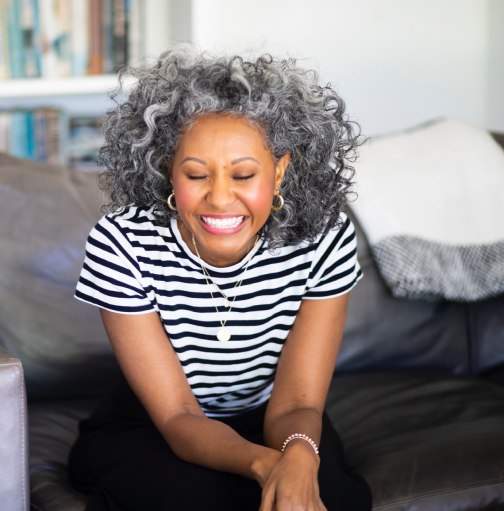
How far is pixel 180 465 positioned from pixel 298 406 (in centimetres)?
24

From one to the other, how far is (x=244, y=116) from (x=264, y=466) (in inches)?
22.6

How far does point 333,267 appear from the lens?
1152mm

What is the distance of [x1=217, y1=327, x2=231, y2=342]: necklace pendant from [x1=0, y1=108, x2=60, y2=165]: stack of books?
126 centimetres

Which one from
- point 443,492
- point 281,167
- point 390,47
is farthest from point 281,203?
point 390,47

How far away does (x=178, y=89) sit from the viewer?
3.30ft

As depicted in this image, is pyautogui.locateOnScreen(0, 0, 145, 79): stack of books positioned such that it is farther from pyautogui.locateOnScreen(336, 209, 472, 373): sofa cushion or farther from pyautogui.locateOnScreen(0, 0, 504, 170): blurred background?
pyautogui.locateOnScreen(336, 209, 472, 373): sofa cushion

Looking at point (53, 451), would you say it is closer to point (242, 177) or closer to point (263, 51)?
point (242, 177)

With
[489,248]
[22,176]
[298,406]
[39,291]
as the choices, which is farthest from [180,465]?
[489,248]

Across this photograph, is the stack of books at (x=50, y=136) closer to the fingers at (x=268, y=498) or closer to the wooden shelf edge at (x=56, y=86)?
the wooden shelf edge at (x=56, y=86)

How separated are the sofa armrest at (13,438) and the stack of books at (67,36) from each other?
1406 mm

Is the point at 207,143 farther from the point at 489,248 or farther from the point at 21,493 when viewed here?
the point at 489,248

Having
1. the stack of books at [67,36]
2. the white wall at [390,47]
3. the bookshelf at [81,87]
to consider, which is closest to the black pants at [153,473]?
the bookshelf at [81,87]

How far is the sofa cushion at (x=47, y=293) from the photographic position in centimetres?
139

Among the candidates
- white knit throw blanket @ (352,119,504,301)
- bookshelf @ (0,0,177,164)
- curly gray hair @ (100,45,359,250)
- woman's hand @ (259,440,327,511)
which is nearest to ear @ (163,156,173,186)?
curly gray hair @ (100,45,359,250)
